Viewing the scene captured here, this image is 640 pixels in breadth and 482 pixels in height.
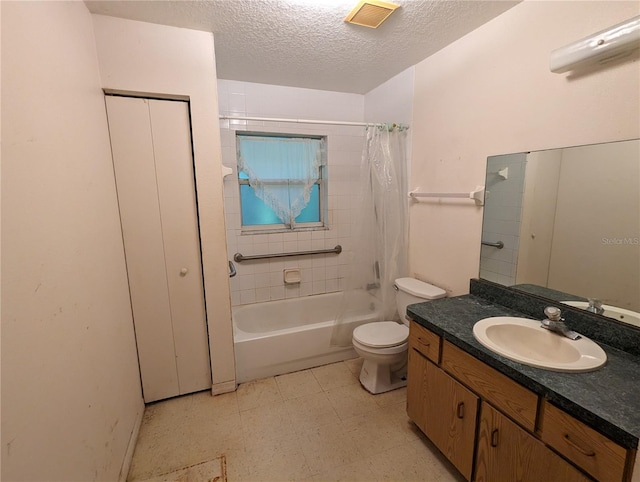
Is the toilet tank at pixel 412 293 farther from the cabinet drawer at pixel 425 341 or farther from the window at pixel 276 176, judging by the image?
the window at pixel 276 176

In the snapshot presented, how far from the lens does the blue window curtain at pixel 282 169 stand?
2582mm

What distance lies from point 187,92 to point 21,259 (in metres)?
1.28

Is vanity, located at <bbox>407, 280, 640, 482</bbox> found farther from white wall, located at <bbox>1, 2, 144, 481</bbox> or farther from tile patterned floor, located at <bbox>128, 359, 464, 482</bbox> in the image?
white wall, located at <bbox>1, 2, 144, 481</bbox>

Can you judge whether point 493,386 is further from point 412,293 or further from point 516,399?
point 412,293

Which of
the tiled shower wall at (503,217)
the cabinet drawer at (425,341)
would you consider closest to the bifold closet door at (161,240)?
the cabinet drawer at (425,341)

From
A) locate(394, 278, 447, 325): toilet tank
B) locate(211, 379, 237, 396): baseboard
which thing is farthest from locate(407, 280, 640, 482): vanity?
locate(211, 379, 237, 396): baseboard

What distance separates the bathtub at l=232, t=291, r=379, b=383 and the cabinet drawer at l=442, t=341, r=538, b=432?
3.55 ft

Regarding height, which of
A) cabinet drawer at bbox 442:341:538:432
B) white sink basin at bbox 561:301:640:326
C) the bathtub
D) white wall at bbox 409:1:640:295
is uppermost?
white wall at bbox 409:1:640:295

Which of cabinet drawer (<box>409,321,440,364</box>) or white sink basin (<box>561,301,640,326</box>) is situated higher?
white sink basin (<box>561,301,640,326</box>)

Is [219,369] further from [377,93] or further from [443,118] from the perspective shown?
[377,93]

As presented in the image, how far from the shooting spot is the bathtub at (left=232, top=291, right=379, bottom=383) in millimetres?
2172

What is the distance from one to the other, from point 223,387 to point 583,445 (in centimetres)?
196

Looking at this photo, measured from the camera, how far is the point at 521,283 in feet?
5.07

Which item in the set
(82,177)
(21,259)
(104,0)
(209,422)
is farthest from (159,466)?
(104,0)
